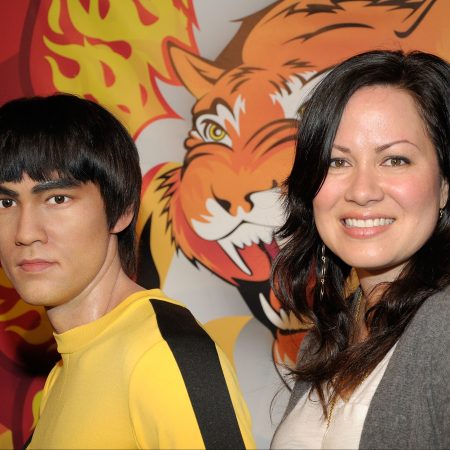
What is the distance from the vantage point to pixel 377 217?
50.6 inches

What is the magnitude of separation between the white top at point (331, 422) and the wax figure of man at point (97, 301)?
0.18 meters

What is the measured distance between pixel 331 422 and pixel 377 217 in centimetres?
36

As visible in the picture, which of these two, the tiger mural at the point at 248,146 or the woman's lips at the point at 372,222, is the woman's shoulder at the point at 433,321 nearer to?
the woman's lips at the point at 372,222

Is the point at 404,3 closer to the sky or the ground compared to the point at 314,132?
closer to the sky

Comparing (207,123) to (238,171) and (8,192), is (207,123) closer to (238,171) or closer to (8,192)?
(238,171)

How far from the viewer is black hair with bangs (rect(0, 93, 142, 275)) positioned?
4.30 ft

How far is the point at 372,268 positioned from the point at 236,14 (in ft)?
3.10

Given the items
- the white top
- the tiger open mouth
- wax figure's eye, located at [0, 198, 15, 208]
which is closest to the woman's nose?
the white top

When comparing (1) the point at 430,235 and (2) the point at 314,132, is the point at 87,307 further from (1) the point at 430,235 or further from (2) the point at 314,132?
(1) the point at 430,235

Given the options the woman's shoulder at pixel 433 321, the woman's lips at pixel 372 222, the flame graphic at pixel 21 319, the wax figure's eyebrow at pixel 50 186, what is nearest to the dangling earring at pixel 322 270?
the woman's lips at pixel 372 222

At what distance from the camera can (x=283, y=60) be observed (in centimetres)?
197

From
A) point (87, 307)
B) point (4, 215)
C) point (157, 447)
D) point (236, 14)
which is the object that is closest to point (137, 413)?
point (157, 447)

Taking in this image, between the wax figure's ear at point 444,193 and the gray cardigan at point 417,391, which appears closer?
the gray cardigan at point 417,391

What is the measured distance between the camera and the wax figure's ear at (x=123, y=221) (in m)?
1.40
